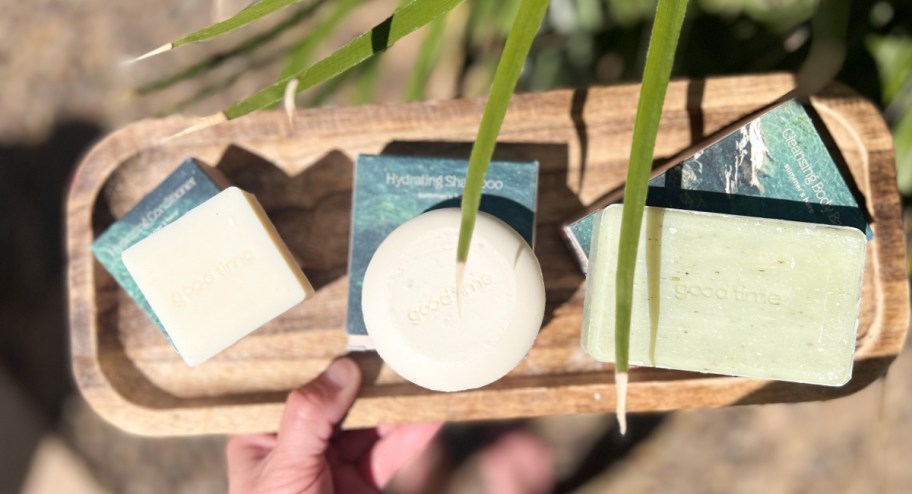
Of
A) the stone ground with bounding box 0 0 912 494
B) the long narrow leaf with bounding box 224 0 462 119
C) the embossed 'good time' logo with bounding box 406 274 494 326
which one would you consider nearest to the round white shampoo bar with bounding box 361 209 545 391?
the embossed 'good time' logo with bounding box 406 274 494 326

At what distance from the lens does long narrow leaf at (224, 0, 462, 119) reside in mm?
369

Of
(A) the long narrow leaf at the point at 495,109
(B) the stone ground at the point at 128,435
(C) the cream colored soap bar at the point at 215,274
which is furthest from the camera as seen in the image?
(B) the stone ground at the point at 128,435

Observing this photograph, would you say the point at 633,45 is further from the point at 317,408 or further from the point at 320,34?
the point at 317,408

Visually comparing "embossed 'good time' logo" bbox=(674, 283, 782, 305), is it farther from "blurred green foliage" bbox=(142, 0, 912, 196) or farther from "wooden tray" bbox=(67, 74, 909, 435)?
"blurred green foliage" bbox=(142, 0, 912, 196)

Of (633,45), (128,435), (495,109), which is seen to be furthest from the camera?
(128,435)

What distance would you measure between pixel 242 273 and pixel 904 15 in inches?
21.9

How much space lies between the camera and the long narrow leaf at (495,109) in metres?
0.33

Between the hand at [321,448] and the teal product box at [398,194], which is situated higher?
the teal product box at [398,194]

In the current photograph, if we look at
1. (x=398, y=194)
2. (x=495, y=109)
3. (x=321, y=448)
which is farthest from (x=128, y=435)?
(x=495, y=109)

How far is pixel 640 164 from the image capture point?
13.3 inches

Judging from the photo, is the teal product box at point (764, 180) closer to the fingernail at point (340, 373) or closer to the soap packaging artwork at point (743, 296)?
the soap packaging artwork at point (743, 296)

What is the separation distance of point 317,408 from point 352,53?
24 cm

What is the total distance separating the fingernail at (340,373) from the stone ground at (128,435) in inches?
16.9

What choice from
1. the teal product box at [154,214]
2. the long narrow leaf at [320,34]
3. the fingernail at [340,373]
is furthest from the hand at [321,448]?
the long narrow leaf at [320,34]
